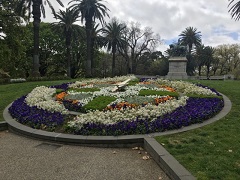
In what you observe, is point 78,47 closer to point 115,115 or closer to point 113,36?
point 113,36

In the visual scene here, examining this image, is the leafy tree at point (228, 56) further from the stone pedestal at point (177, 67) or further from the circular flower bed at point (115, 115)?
the circular flower bed at point (115, 115)

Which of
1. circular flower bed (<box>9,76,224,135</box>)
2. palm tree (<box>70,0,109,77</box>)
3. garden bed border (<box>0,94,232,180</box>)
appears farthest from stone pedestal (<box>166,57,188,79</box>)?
garden bed border (<box>0,94,232,180</box>)

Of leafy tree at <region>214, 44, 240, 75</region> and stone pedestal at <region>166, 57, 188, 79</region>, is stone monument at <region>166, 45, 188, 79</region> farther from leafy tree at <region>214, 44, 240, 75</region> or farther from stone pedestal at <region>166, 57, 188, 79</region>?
leafy tree at <region>214, 44, 240, 75</region>

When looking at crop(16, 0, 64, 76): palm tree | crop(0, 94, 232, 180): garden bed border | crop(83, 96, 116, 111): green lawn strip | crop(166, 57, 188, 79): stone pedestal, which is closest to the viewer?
crop(0, 94, 232, 180): garden bed border

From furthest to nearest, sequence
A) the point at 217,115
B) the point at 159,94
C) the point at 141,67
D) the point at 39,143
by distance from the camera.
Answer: the point at 141,67 < the point at 159,94 < the point at 217,115 < the point at 39,143

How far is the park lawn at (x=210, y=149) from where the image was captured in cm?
369

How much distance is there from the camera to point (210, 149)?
4551 mm

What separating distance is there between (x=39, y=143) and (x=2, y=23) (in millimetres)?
21630

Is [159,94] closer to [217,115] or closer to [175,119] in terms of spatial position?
[217,115]

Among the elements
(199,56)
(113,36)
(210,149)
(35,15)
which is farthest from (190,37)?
(210,149)

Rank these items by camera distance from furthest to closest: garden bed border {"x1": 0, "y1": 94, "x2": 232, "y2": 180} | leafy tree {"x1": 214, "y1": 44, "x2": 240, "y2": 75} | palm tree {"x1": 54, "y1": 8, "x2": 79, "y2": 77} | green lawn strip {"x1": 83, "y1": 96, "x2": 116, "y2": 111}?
1. leafy tree {"x1": 214, "y1": 44, "x2": 240, "y2": 75}
2. palm tree {"x1": 54, "y1": 8, "x2": 79, "y2": 77}
3. green lawn strip {"x1": 83, "y1": 96, "x2": 116, "y2": 111}
4. garden bed border {"x1": 0, "y1": 94, "x2": 232, "y2": 180}

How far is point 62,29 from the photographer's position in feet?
113

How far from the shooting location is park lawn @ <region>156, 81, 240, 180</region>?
369 centimetres

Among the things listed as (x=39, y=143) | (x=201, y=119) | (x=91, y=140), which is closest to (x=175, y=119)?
(x=201, y=119)
